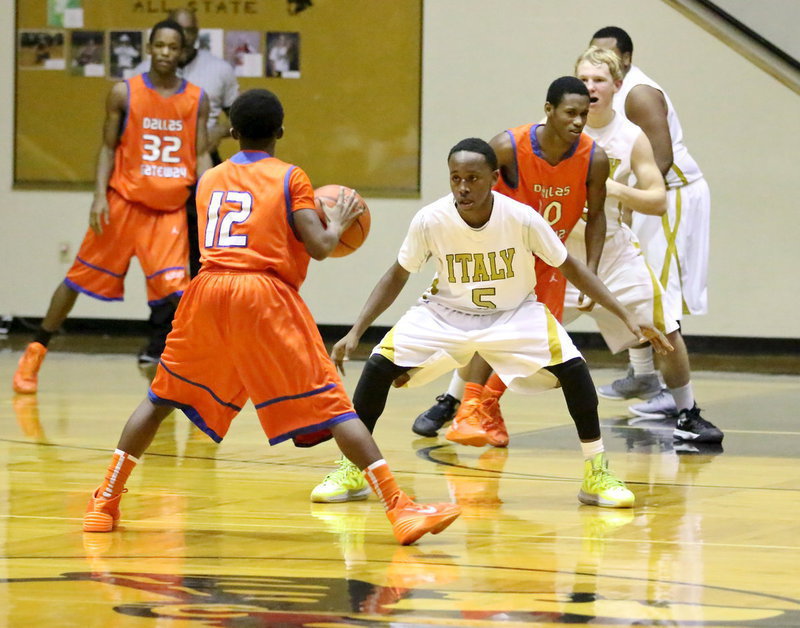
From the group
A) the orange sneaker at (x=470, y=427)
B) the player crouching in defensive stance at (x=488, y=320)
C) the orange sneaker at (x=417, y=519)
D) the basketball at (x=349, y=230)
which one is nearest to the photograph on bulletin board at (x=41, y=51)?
the orange sneaker at (x=470, y=427)

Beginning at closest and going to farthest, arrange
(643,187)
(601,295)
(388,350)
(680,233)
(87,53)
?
1. (601,295)
2. (388,350)
3. (643,187)
4. (680,233)
5. (87,53)

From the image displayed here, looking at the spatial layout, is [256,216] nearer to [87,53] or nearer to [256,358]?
[256,358]

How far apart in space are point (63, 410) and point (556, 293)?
2522 mm

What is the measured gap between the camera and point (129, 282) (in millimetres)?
10312

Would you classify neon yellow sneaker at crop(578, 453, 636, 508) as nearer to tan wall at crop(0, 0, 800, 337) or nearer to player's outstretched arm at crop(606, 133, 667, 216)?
player's outstretched arm at crop(606, 133, 667, 216)

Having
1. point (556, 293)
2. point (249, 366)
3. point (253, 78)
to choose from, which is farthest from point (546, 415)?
point (253, 78)

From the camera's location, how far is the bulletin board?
1002 centimetres

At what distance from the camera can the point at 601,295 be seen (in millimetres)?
4465

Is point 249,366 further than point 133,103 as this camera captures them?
No

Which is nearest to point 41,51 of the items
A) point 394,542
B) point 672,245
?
point 672,245

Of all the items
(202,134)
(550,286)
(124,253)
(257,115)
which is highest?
(257,115)

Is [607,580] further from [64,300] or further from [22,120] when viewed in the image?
[22,120]

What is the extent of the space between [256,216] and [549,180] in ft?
5.30

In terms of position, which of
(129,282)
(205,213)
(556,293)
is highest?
(205,213)
